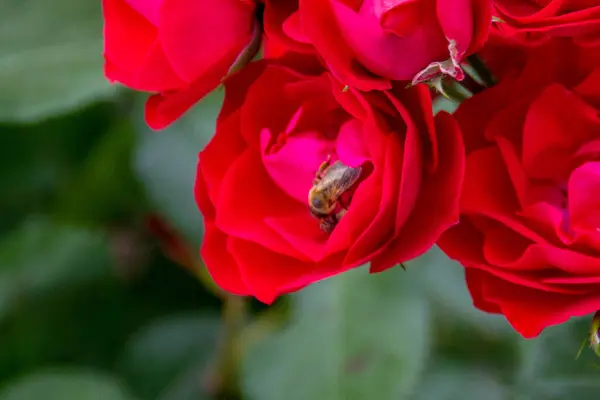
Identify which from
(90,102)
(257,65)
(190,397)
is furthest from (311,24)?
(190,397)

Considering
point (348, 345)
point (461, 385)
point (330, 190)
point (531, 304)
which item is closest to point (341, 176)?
point (330, 190)

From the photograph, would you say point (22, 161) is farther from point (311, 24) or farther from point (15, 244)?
point (311, 24)

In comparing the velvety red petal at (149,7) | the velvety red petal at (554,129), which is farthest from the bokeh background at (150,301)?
the velvety red petal at (149,7)

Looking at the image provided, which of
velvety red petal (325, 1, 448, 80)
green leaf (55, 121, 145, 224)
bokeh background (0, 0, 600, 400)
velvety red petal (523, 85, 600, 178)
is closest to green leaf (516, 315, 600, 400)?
bokeh background (0, 0, 600, 400)

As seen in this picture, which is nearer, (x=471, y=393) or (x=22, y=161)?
(x=471, y=393)

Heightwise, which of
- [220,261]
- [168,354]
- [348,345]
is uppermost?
[220,261]

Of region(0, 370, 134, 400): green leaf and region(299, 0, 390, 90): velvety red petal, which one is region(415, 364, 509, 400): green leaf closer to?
region(0, 370, 134, 400): green leaf

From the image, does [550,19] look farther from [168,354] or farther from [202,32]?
[168,354]
